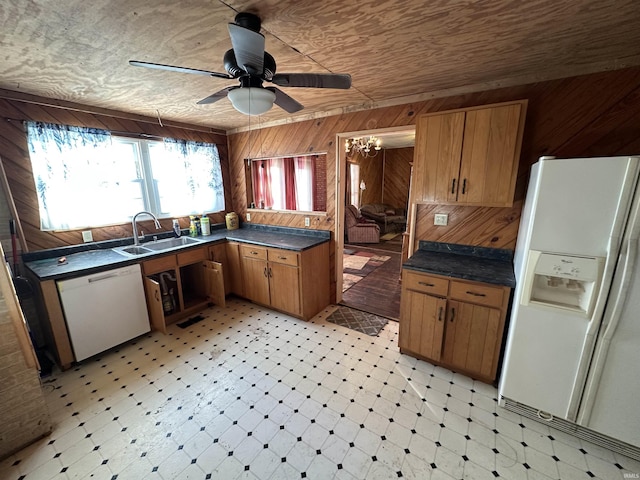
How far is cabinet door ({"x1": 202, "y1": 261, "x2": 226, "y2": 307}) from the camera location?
300 centimetres

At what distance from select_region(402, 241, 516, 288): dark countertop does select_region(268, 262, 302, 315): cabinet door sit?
123cm

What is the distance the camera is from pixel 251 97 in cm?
135

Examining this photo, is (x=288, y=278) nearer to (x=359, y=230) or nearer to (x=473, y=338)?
→ (x=473, y=338)

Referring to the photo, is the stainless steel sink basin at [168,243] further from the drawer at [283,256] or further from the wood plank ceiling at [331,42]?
the wood plank ceiling at [331,42]

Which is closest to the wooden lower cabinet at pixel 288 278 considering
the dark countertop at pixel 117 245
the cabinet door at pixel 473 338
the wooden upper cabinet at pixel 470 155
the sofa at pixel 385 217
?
the dark countertop at pixel 117 245

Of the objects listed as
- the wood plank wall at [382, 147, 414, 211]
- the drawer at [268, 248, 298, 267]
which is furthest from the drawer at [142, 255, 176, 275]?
the wood plank wall at [382, 147, 414, 211]

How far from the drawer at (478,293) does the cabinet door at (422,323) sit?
125 mm

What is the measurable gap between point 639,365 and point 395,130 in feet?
7.75

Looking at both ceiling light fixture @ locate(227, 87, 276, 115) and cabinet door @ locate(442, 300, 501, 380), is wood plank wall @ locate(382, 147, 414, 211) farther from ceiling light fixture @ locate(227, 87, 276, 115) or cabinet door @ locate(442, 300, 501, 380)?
ceiling light fixture @ locate(227, 87, 276, 115)

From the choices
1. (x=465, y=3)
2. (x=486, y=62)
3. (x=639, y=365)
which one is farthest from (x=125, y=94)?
(x=639, y=365)

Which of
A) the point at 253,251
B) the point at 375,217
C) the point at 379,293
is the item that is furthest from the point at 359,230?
the point at 253,251

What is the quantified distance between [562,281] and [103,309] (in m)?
3.58

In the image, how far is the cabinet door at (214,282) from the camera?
118 inches

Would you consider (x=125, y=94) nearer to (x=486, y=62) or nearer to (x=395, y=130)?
(x=395, y=130)
